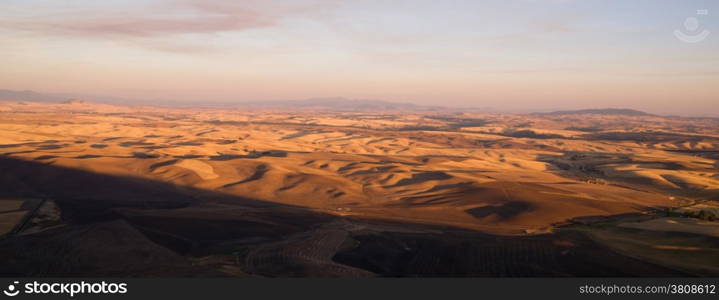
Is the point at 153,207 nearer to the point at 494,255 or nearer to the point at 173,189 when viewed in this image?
the point at 173,189

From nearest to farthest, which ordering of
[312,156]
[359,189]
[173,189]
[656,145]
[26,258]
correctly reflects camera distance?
1. [26,258]
2. [173,189]
3. [359,189]
4. [312,156]
5. [656,145]

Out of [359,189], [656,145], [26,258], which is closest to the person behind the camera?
[26,258]

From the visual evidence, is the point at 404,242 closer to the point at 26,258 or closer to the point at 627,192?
the point at 26,258

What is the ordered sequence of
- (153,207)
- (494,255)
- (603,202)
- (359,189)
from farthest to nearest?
(359,189)
(603,202)
(153,207)
(494,255)

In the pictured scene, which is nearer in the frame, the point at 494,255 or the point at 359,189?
the point at 494,255

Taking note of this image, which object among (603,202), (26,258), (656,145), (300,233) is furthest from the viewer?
(656,145)

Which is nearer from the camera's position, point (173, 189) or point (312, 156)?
point (173, 189)

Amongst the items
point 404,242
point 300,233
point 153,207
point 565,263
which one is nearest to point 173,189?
point 153,207

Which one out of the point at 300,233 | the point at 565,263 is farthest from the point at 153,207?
the point at 565,263

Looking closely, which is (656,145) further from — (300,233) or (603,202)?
(300,233)
